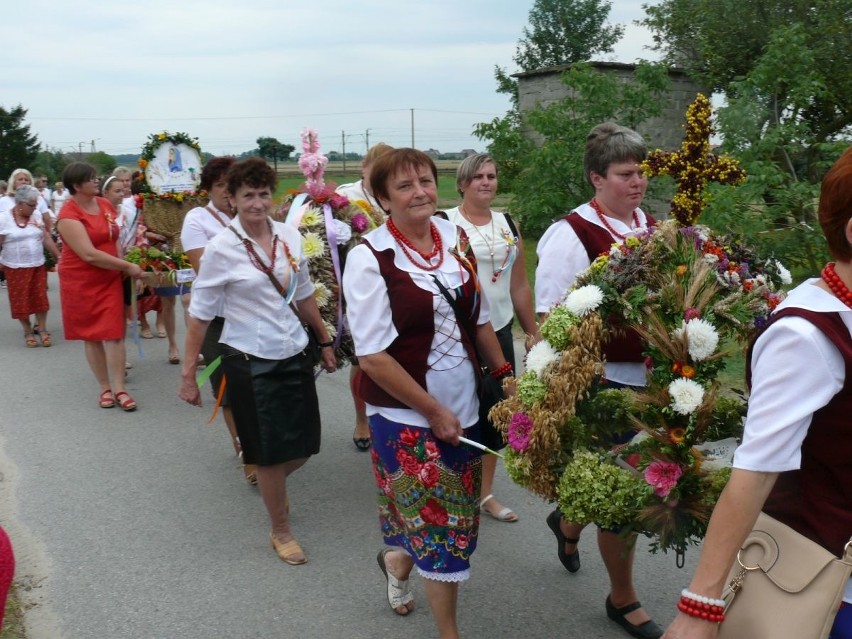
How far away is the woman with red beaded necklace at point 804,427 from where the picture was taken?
1.81 metres

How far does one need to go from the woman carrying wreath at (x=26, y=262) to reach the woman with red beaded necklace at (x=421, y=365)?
8.38 meters

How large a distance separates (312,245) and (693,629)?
12.0ft

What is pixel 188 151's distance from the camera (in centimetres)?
842

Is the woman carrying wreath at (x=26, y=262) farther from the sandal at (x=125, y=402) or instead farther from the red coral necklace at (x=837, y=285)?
the red coral necklace at (x=837, y=285)

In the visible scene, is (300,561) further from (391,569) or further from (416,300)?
(416,300)

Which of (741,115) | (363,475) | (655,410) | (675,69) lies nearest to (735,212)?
Result: (741,115)

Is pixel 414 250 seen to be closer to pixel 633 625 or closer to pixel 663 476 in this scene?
pixel 663 476

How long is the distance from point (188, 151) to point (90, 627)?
209 inches

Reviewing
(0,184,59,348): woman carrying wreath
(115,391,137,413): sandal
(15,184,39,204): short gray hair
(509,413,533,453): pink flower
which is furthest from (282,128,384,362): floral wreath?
(15,184,39,204): short gray hair

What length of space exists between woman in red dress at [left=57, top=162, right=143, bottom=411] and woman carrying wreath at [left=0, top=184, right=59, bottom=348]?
3.23m

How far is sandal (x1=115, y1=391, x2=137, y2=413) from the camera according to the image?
299 inches

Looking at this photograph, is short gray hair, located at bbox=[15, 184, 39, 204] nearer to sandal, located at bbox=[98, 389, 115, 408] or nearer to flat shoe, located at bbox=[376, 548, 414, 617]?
sandal, located at bbox=[98, 389, 115, 408]

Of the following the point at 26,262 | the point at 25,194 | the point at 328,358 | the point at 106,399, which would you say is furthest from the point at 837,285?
the point at 25,194

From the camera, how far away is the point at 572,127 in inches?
419
